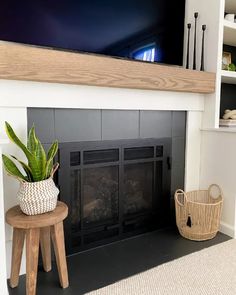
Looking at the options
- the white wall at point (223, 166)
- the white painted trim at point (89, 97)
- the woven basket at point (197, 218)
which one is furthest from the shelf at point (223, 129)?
the woven basket at point (197, 218)

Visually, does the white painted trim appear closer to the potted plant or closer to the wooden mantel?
the wooden mantel

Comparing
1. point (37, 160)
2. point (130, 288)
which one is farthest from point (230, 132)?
point (37, 160)

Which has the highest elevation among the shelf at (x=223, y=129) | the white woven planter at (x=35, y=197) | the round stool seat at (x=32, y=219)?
the shelf at (x=223, y=129)

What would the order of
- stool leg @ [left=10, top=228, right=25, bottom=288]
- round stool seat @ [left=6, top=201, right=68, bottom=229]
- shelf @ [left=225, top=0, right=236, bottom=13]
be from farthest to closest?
1. shelf @ [left=225, top=0, right=236, bottom=13]
2. stool leg @ [left=10, top=228, right=25, bottom=288]
3. round stool seat @ [left=6, top=201, right=68, bottom=229]

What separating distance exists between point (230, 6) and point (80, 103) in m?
1.49

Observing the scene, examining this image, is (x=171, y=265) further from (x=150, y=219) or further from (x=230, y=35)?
(x=230, y=35)

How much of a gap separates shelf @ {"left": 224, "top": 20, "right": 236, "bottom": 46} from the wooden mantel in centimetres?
39

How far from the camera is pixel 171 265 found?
1.47m

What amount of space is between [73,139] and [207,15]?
4.27 ft

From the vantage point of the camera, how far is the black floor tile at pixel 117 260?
1.30m

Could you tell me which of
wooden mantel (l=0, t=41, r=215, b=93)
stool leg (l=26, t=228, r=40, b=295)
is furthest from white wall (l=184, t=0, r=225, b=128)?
stool leg (l=26, t=228, r=40, b=295)

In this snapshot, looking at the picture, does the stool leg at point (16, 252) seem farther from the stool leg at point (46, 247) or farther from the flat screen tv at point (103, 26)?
the flat screen tv at point (103, 26)

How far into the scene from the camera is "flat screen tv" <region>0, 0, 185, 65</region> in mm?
1274

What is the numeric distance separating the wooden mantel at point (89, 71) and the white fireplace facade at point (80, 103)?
0.27ft
